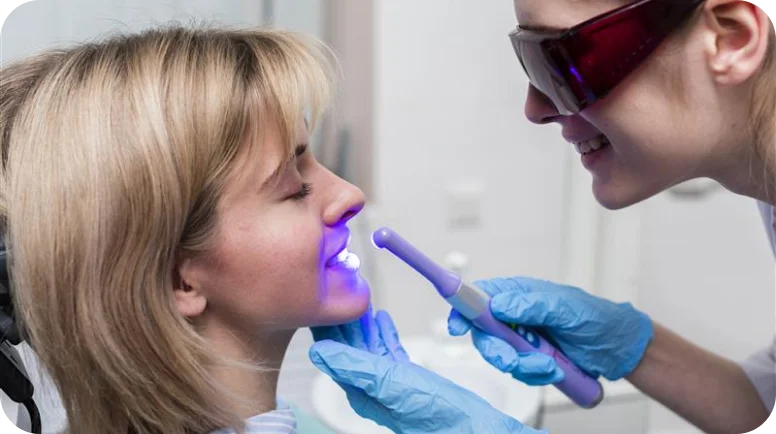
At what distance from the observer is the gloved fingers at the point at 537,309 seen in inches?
44.8

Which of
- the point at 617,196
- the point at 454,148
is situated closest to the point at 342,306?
the point at 617,196

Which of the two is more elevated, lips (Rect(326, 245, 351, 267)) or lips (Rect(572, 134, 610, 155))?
lips (Rect(572, 134, 610, 155))

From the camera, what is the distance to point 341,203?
977mm

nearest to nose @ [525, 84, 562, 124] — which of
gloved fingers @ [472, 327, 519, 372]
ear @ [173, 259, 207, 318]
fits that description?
gloved fingers @ [472, 327, 519, 372]

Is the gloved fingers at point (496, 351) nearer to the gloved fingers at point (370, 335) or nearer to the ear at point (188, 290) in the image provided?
the gloved fingers at point (370, 335)

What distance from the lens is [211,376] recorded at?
92 centimetres

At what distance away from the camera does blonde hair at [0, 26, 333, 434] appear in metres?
0.83

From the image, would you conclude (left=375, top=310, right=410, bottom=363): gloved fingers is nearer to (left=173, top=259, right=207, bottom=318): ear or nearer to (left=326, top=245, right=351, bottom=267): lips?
(left=326, top=245, right=351, bottom=267): lips

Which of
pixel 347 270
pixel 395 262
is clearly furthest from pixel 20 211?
pixel 395 262

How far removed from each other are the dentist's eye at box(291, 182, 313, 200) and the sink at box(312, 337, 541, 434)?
2.08 feet

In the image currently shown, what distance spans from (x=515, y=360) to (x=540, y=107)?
38 cm

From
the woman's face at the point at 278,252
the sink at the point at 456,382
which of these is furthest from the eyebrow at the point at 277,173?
the sink at the point at 456,382

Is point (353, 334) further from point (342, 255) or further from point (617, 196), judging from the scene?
point (617, 196)

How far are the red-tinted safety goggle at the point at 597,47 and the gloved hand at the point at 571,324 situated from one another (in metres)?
0.35
